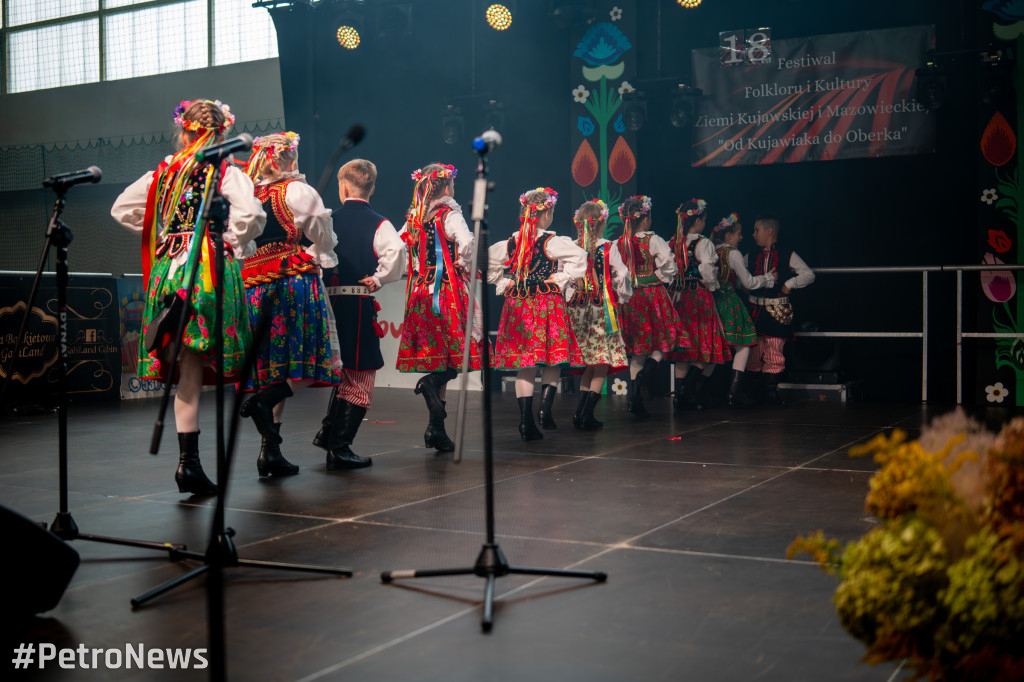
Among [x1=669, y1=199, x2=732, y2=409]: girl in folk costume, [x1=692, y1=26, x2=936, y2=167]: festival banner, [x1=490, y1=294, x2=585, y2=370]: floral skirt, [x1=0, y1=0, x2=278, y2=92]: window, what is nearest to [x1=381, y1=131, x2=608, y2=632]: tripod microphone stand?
[x1=490, y1=294, x2=585, y2=370]: floral skirt

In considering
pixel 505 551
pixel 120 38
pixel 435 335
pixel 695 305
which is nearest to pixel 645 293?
pixel 695 305

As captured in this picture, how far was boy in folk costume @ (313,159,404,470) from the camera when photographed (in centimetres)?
461

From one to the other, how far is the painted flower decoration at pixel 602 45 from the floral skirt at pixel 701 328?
2402 millimetres

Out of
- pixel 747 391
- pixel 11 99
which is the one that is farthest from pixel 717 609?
pixel 11 99

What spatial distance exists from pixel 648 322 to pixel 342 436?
3.00 metres

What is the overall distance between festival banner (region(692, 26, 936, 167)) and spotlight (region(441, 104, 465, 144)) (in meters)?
2.11

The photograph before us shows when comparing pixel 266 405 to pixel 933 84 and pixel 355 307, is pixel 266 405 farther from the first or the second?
pixel 933 84

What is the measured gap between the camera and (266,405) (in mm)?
4309

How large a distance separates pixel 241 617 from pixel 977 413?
570cm

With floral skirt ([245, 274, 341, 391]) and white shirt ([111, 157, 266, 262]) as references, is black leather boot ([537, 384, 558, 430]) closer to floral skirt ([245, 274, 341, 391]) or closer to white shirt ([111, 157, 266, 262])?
floral skirt ([245, 274, 341, 391])

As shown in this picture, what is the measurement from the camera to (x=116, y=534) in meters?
3.28

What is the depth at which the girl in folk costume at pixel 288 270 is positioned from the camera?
4164 mm

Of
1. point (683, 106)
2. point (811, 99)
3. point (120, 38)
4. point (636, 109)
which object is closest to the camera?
point (811, 99)

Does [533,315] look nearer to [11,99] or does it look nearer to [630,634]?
[630,634]
